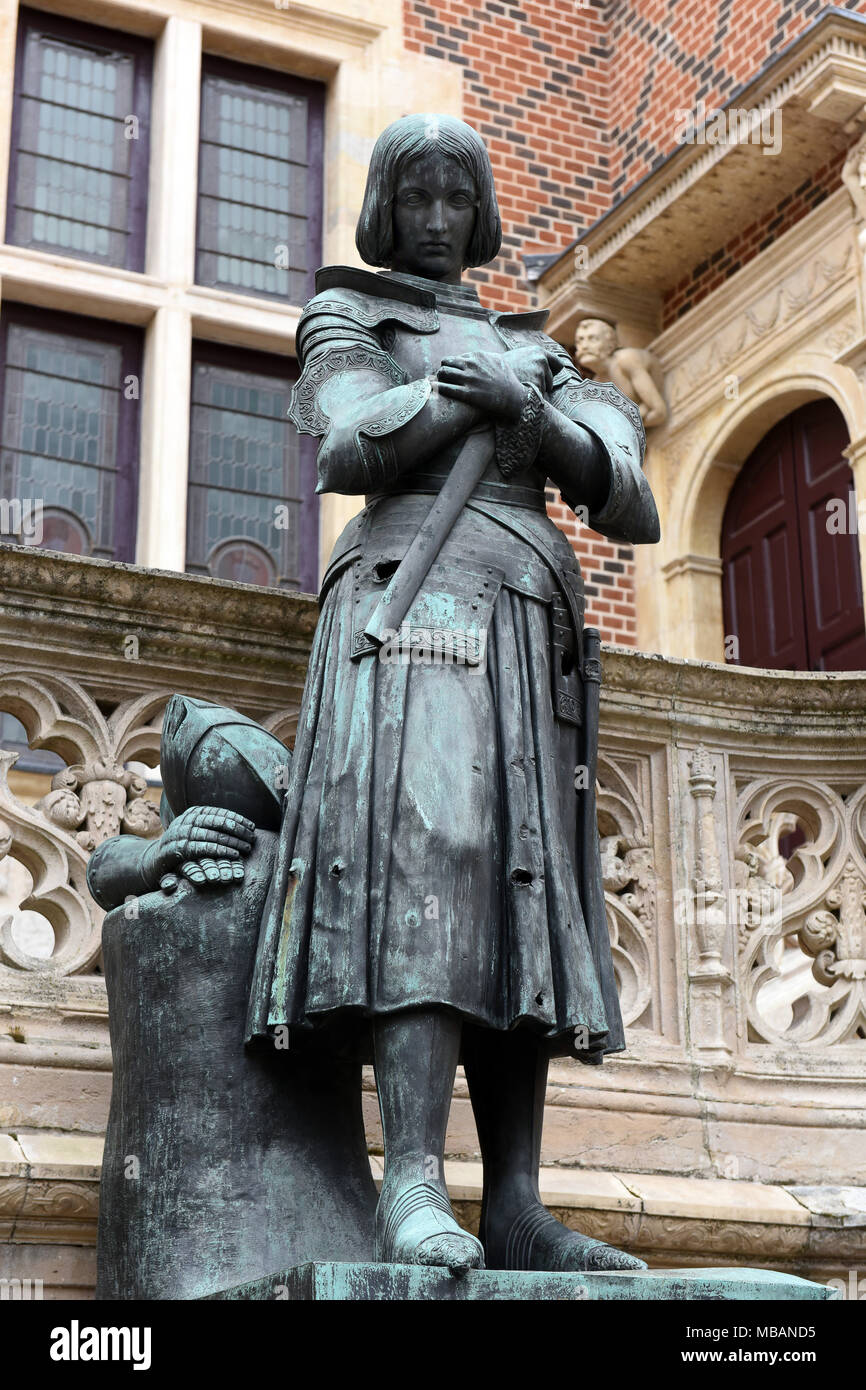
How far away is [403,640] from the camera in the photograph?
3248 millimetres

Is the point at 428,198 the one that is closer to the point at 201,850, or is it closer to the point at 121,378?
the point at 201,850

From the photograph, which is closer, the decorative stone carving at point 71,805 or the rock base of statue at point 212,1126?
the rock base of statue at point 212,1126

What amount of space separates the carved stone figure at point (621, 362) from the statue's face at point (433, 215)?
6.39 m

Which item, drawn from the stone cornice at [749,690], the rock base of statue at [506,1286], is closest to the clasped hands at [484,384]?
the stone cornice at [749,690]

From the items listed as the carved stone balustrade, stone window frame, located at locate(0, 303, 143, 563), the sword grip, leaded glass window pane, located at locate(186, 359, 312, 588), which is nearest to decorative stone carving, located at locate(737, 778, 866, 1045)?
the carved stone balustrade

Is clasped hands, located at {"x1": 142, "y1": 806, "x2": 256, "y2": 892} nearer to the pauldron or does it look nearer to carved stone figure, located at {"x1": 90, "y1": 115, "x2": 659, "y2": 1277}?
carved stone figure, located at {"x1": 90, "y1": 115, "x2": 659, "y2": 1277}

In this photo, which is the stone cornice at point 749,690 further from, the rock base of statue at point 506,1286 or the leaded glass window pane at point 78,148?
the leaded glass window pane at point 78,148

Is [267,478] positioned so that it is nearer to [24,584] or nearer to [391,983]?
[24,584]

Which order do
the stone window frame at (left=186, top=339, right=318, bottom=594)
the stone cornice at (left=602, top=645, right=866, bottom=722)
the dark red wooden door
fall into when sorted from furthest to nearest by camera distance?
the stone window frame at (left=186, top=339, right=318, bottom=594) < the dark red wooden door < the stone cornice at (left=602, top=645, right=866, bottom=722)

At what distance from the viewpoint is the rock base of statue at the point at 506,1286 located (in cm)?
270

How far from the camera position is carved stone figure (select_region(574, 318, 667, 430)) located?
10.0 meters

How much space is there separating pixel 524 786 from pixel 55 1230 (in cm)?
116

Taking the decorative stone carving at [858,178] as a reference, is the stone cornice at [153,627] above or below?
below

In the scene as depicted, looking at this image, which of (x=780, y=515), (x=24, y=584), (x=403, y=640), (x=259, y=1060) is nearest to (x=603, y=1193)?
(x=259, y=1060)
